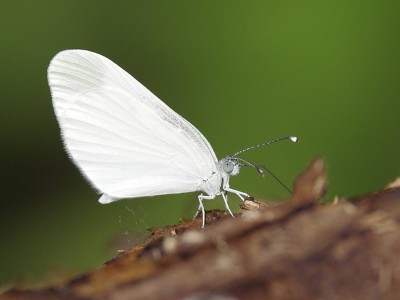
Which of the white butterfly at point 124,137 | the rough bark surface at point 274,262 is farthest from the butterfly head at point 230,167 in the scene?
the rough bark surface at point 274,262

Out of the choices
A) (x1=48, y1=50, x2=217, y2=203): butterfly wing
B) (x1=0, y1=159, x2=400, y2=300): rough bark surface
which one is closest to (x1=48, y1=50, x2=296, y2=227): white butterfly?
(x1=48, y1=50, x2=217, y2=203): butterfly wing

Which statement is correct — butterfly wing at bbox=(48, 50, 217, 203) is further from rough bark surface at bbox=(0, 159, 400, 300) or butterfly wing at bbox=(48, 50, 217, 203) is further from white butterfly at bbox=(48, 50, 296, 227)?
rough bark surface at bbox=(0, 159, 400, 300)

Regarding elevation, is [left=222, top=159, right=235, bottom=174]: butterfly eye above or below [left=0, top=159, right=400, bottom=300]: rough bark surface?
above

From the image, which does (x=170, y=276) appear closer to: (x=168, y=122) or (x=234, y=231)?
(x=234, y=231)

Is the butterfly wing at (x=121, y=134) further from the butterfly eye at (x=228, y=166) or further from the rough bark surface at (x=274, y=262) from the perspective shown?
the rough bark surface at (x=274, y=262)

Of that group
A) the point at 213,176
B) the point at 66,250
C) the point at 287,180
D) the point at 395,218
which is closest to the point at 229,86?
the point at 287,180

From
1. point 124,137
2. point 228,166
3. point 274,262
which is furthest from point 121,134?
point 274,262
